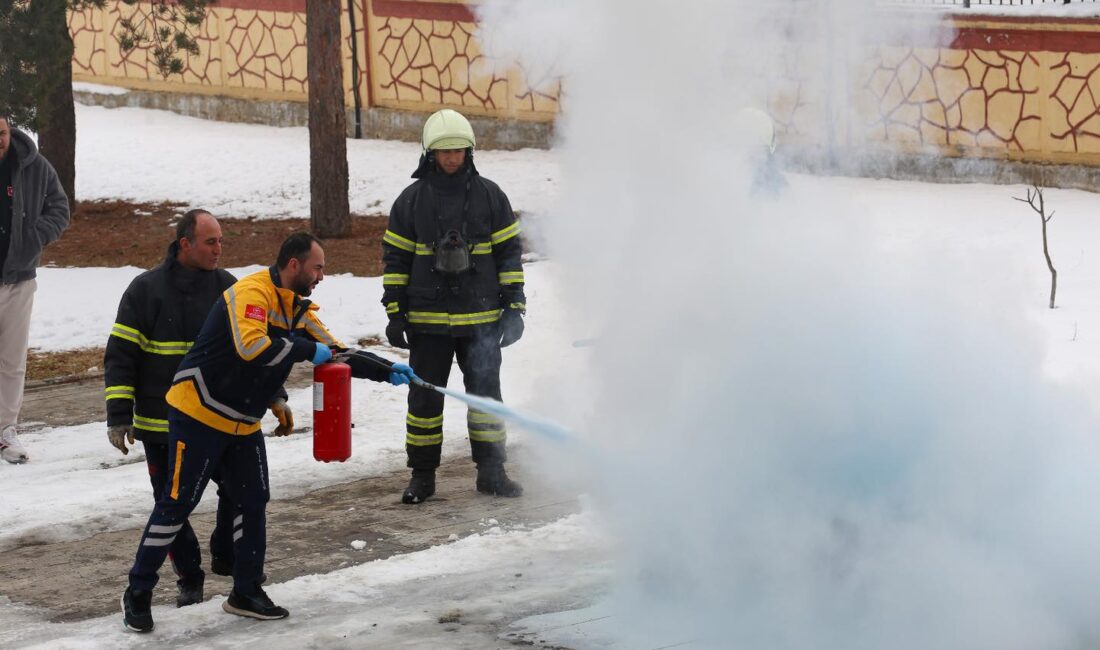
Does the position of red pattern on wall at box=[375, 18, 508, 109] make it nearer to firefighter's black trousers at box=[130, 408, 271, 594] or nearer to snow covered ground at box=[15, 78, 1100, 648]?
snow covered ground at box=[15, 78, 1100, 648]

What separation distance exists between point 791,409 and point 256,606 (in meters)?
2.33

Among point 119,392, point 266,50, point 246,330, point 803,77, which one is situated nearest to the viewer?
point 246,330

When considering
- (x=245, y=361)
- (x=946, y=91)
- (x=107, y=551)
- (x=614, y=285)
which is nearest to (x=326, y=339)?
(x=245, y=361)

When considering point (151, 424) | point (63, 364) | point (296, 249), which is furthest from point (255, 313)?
point (63, 364)

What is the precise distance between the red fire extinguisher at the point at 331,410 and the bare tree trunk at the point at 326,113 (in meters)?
9.95

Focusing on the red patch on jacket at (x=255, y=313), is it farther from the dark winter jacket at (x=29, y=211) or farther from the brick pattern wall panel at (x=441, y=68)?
the brick pattern wall panel at (x=441, y=68)

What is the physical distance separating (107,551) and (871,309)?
3.78 meters

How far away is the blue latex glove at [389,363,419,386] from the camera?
243 inches

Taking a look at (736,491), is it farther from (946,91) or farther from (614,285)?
(946,91)

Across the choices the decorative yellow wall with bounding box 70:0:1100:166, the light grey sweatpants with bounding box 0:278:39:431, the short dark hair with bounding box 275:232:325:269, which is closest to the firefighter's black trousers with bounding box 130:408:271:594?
the short dark hair with bounding box 275:232:325:269

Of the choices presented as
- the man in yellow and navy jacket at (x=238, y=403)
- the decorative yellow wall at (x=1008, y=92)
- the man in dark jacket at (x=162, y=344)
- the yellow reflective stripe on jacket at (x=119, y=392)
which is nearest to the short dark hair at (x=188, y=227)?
the man in dark jacket at (x=162, y=344)

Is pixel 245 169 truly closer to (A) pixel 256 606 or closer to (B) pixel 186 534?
(B) pixel 186 534

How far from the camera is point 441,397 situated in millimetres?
Result: 7945

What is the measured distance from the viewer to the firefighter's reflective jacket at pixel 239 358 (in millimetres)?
5965
